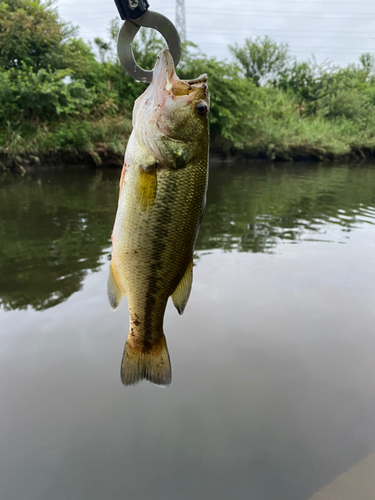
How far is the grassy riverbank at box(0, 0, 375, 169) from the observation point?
701 inches

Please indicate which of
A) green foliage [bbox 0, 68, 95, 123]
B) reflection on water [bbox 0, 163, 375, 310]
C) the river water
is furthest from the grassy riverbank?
the river water

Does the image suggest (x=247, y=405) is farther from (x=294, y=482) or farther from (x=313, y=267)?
(x=313, y=267)

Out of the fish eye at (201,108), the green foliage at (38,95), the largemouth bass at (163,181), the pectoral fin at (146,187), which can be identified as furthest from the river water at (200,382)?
the green foliage at (38,95)

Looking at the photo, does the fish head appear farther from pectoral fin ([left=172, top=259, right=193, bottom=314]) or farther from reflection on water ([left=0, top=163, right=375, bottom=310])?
reflection on water ([left=0, top=163, right=375, bottom=310])

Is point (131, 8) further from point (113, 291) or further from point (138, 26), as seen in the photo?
point (113, 291)

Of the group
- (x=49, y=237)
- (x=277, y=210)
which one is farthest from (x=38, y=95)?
(x=277, y=210)

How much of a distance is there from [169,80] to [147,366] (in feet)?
4.34

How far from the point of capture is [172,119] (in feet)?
5.19

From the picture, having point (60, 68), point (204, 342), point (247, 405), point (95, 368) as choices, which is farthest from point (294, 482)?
point (60, 68)

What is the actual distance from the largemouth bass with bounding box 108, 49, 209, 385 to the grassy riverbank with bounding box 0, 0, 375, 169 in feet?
58.4

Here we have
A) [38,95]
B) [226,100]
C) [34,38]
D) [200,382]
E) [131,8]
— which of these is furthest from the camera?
A: [226,100]

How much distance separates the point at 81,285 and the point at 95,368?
2.10m

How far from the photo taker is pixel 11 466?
2.77 metres

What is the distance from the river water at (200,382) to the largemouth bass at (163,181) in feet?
6.37
